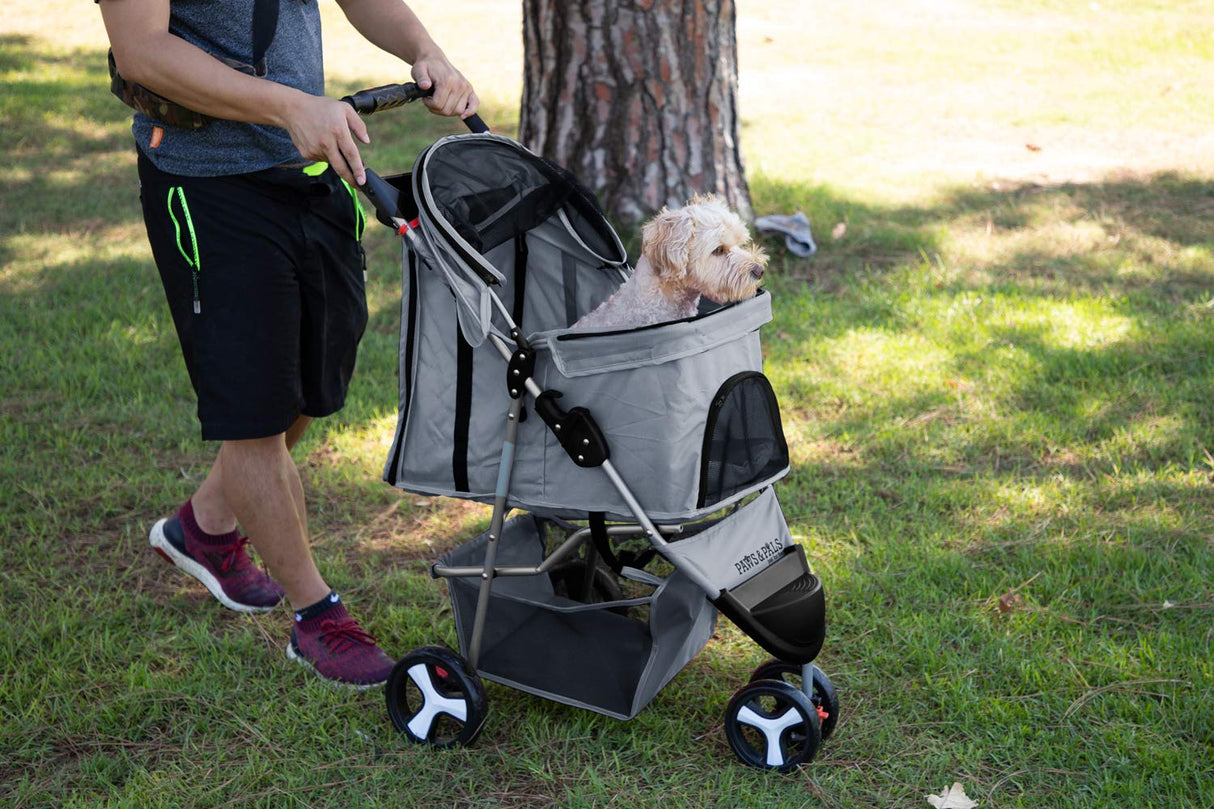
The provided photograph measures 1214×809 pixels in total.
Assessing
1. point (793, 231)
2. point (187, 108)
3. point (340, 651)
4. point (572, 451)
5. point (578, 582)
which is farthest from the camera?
point (793, 231)

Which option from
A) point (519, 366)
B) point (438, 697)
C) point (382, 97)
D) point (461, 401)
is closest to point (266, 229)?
point (382, 97)

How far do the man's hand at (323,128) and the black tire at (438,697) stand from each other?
1220mm

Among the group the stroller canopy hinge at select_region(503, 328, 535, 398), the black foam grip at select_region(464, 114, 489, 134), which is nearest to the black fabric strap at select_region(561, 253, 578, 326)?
the black foam grip at select_region(464, 114, 489, 134)

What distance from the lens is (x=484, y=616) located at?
9.30ft

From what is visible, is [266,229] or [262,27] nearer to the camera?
[262,27]

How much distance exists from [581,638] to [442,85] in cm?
148

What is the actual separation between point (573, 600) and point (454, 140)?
52.6 inches

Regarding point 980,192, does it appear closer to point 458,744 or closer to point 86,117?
point 458,744

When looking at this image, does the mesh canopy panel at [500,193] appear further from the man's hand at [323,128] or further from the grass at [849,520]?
the grass at [849,520]

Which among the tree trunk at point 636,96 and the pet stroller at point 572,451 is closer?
the pet stroller at point 572,451

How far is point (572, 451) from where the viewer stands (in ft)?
8.34

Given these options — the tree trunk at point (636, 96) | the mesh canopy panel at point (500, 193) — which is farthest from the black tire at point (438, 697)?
the tree trunk at point (636, 96)

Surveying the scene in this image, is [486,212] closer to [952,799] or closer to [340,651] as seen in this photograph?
[340,651]

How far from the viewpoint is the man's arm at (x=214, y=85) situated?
2430mm
